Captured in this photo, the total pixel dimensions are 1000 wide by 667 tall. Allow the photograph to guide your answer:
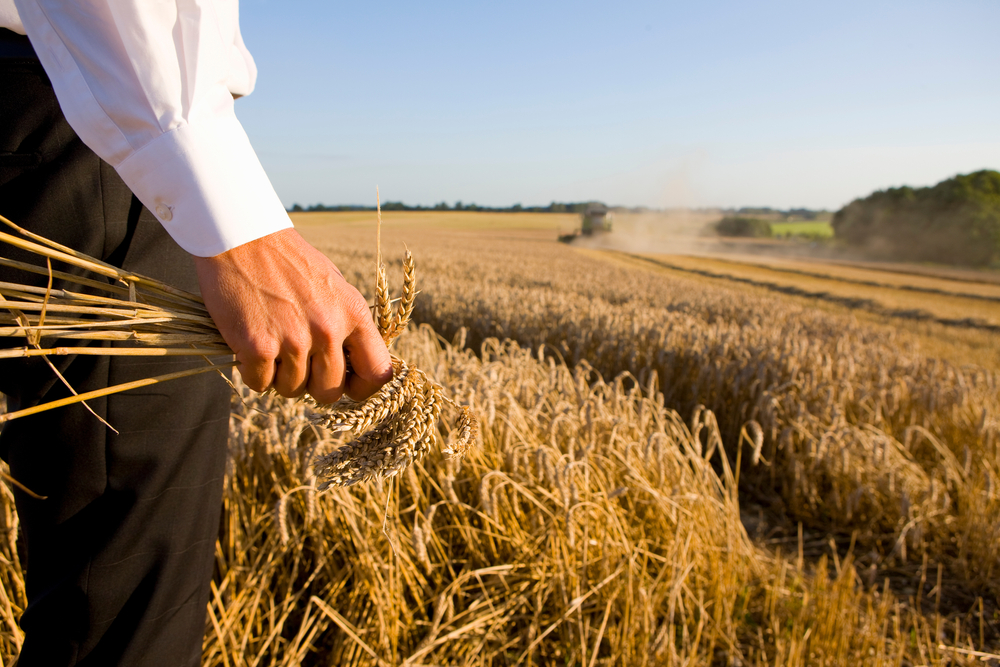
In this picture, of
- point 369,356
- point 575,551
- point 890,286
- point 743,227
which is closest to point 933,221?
point 743,227

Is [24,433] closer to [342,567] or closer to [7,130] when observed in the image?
[7,130]

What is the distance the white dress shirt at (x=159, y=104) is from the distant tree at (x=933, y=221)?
Answer: 34.8 m

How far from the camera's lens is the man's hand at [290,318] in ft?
2.65

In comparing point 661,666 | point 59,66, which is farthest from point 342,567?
point 59,66

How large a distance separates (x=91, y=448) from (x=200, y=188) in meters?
0.59

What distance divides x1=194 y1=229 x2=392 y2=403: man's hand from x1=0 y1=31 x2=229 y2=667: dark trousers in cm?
36

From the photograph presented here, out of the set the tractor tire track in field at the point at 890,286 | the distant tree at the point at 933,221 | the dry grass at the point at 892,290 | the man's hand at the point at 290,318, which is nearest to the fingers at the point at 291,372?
the man's hand at the point at 290,318

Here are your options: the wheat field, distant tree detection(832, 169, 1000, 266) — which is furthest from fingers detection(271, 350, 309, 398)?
distant tree detection(832, 169, 1000, 266)

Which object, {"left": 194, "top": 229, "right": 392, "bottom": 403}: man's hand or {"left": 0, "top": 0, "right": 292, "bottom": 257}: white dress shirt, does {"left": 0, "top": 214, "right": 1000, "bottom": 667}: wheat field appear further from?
{"left": 0, "top": 0, "right": 292, "bottom": 257}: white dress shirt

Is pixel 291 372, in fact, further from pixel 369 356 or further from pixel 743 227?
pixel 743 227

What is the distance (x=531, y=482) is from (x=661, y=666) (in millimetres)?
637

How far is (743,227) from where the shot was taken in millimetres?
44500

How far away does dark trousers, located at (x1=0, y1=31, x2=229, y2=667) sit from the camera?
1.00 meters

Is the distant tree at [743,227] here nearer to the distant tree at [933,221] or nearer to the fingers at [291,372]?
the distant tree at [933,221]
